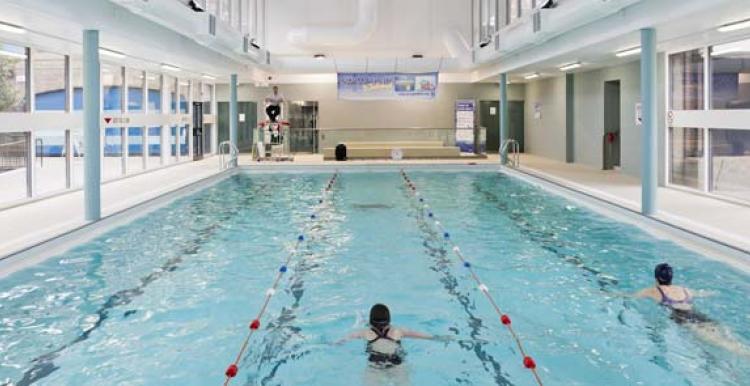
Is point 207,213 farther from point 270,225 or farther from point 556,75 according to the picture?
point 556,75

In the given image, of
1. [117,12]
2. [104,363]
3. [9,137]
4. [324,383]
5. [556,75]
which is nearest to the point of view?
[324,383]

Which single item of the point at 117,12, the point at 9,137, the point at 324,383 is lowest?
the point at 324,383

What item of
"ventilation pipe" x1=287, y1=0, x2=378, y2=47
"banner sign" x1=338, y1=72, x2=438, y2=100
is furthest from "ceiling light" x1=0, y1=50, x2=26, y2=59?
"banner sign" x1=338, y1=72, x2=438, y2=100

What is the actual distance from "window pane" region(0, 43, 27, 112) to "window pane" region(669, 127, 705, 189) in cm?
1173

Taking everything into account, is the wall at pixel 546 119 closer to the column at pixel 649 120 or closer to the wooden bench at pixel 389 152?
the wooden bench at pixel 389 152

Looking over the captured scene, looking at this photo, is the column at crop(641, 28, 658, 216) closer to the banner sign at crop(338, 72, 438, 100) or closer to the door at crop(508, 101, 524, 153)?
the banner sign at crop(338, 72, 438, 100)

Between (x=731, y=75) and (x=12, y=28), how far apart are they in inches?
427

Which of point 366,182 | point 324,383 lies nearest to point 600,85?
point 366,182

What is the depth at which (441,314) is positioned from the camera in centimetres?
520

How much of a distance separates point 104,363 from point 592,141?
15.8 metres

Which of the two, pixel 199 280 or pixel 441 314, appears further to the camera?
pixel 199 280

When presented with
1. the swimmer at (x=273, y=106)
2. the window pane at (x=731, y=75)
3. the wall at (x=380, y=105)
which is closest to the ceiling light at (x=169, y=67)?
the swimmer at (x=273, y=106)

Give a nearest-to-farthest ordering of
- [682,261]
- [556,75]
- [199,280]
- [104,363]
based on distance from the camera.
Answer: [104,363] < [199,280] < [682,261] < [556,75]

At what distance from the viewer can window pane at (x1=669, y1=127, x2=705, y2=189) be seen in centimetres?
1178
